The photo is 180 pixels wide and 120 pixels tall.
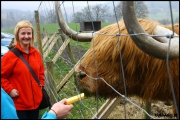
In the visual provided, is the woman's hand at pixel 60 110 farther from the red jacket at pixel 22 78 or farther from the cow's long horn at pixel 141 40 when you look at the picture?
the red jacket at pixel 22 78

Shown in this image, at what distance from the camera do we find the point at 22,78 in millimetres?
3088

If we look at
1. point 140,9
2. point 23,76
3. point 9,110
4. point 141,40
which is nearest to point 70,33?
point 23,76

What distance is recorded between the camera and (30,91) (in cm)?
316

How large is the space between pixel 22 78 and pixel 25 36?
550mm

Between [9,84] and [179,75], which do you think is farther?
[9,84]

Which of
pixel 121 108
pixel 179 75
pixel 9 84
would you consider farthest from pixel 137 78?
pixel 121 108

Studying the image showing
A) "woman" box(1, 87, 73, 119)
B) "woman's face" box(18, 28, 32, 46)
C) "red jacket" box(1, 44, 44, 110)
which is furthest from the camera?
"woman's face" box(18, 28, 32, 46)

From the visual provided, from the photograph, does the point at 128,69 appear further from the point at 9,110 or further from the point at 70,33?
the point at 9,110

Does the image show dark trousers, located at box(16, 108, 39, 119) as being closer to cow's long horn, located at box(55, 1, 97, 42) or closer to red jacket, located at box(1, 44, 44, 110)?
red jacket, located at box(1, 44, 44, 110)

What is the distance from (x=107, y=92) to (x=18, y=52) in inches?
48.2

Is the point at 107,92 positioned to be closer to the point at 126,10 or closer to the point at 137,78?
the point at 137,78

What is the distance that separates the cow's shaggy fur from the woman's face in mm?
784

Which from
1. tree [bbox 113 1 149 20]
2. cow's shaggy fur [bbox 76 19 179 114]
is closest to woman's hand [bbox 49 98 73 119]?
cow's shaggy fur [bbox 76 19 179 114]

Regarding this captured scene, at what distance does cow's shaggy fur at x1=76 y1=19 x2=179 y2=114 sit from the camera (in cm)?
262
